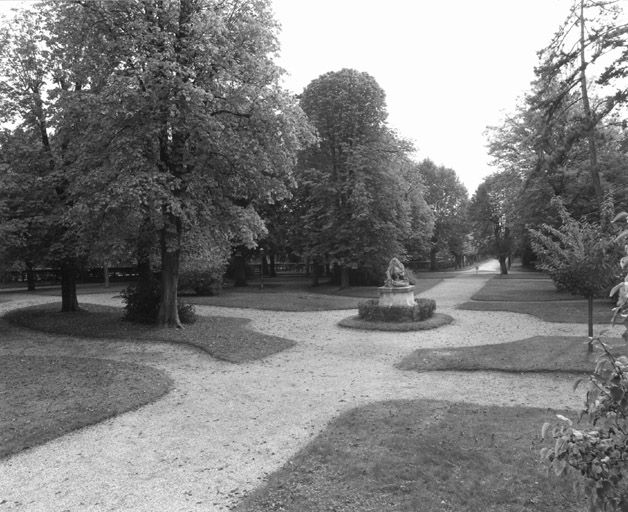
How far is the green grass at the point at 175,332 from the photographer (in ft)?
39.6

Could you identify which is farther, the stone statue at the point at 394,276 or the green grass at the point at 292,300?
the green grass at the point at 292,300

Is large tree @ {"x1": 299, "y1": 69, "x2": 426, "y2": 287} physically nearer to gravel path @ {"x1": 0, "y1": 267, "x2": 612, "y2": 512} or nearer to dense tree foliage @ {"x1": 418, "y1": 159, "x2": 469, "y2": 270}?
gravel path @ {"x1": 0, "y1": 267, "x2": 612, "y2": 512}

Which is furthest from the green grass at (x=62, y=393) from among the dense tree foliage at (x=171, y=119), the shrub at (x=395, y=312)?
the shrub at (x=395, y=312)

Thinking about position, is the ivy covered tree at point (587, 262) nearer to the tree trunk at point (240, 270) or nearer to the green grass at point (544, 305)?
the green grass at point (544, 305)

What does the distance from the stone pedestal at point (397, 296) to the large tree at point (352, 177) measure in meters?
10.2

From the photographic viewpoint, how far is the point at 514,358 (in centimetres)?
1034

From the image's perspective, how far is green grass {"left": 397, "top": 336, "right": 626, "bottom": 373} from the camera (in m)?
9.51

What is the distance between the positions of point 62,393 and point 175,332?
230 inches

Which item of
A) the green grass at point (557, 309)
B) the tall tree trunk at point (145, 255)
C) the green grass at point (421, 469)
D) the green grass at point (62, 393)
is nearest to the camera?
the green grass at point (421, 469)

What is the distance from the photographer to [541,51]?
11.7 m

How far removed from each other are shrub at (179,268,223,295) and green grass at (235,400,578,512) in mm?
20205

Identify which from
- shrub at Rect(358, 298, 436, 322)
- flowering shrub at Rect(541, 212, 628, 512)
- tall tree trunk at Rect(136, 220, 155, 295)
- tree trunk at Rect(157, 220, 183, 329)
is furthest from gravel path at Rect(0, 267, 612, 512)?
flowering shrub at Rect(541, 212, 628, 512)

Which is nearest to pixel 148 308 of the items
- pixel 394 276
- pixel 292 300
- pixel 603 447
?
pixel 394 276

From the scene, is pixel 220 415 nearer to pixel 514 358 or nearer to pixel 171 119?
pixel 514 358
